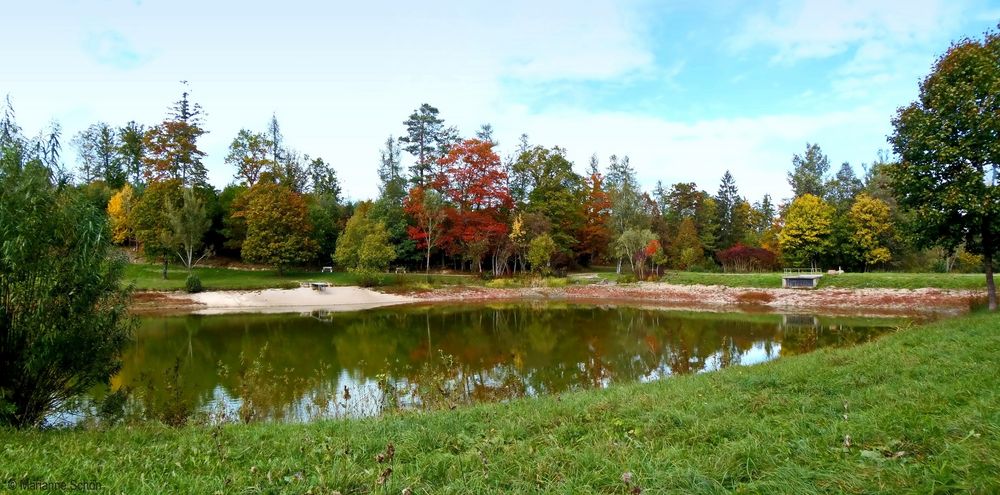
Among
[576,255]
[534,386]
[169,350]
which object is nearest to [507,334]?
[534,386]

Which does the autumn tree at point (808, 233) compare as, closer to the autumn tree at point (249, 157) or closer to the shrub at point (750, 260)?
the shrub at point (750, 260)

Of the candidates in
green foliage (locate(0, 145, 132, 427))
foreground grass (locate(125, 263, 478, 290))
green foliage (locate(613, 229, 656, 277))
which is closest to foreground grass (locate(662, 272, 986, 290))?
green foliage (locate(613, 229, 656, 277))

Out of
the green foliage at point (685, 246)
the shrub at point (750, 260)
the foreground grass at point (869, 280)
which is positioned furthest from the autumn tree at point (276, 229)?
the shrub at point (750, 260)

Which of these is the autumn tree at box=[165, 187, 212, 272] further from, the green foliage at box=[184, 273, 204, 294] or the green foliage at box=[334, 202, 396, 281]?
the green foliage at box=[334, 202, 396, 281]

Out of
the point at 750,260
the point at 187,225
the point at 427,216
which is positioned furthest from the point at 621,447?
the point at 750,260

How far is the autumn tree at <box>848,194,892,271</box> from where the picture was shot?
4022 cm

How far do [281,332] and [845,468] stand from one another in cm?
2032

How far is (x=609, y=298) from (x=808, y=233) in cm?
2027

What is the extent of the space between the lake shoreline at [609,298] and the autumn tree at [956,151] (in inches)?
409

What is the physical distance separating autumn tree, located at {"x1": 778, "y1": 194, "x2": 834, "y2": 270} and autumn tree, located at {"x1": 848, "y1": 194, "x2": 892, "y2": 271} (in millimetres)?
1962

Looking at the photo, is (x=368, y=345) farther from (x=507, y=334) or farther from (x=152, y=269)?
(x=152, y=269)

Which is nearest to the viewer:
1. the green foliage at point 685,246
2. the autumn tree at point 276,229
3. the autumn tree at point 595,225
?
the autumn tree at point 276,229

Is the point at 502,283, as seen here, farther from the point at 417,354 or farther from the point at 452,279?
the point at 417,354

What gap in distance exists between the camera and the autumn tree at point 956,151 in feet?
44.5
